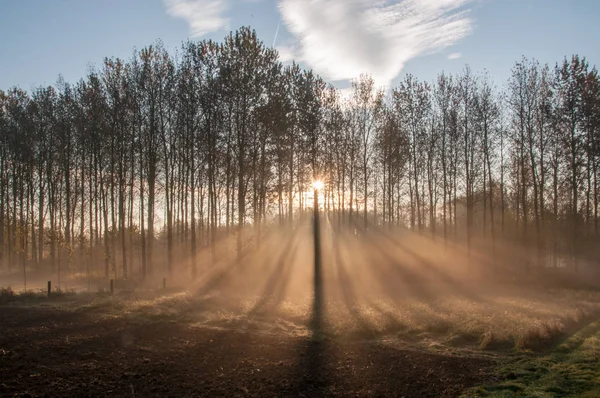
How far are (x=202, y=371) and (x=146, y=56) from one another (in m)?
25.3

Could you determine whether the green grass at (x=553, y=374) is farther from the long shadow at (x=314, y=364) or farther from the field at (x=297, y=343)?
the long shadow at (x=314, y=364)

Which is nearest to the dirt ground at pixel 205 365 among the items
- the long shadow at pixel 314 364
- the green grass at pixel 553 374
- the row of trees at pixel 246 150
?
the long shadow at pixel 314 364

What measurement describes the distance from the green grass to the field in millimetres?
39

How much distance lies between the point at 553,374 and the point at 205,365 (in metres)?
7.80

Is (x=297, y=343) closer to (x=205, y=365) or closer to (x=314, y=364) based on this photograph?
(x=314, y=364)

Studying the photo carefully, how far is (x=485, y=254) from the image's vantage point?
130 feet

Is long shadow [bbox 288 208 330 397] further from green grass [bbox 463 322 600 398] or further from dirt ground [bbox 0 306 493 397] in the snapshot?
green grass [bbox 463 322 600 398]

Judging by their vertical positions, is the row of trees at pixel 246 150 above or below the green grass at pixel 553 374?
above

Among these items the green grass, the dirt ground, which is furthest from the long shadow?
the green grass

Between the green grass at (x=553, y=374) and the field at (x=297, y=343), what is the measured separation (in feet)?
0.13

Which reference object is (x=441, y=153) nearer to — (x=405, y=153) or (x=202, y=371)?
(x=405, y=153)

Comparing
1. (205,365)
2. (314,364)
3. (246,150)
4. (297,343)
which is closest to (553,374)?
(314,364)

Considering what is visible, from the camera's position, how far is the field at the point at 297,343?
9.07 meters

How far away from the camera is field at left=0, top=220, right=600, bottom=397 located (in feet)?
29.8
